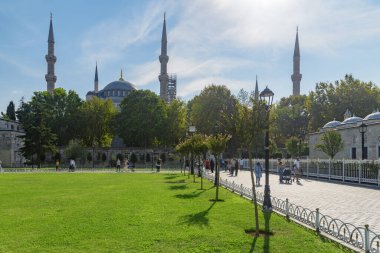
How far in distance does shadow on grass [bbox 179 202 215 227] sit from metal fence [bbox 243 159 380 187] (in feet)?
45.9

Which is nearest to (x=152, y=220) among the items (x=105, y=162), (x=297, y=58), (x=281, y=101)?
(x=105, y=162)

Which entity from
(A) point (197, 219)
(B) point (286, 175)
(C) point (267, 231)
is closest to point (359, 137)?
(B) point (286, 175)

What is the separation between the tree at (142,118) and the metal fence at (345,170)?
3135cm

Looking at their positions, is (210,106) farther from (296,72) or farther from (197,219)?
(197,219)

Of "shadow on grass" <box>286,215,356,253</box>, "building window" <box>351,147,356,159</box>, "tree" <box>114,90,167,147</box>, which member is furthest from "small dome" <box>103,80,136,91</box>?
"shadow on grass" <box>286,215,356,253</box>

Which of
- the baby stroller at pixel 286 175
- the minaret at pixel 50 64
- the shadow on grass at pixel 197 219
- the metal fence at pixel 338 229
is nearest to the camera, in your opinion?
the metal fence at pixel 338 229

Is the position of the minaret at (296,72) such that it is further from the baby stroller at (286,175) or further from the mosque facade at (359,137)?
the baby stroller at (286,175)

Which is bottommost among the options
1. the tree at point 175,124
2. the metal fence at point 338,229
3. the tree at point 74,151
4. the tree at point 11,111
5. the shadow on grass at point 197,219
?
the shadow on grass at point 197,219

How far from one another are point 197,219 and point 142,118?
159 ft

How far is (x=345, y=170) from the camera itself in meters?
24.4

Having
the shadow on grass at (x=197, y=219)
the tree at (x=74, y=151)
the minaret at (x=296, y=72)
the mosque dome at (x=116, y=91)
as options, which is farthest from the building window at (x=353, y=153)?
the mosque dome at (x=116, y=91)

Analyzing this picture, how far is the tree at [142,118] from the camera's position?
58219 millimetres

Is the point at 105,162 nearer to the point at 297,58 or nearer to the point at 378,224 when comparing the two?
the point at 297,58

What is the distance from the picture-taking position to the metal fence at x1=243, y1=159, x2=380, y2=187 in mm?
21250
